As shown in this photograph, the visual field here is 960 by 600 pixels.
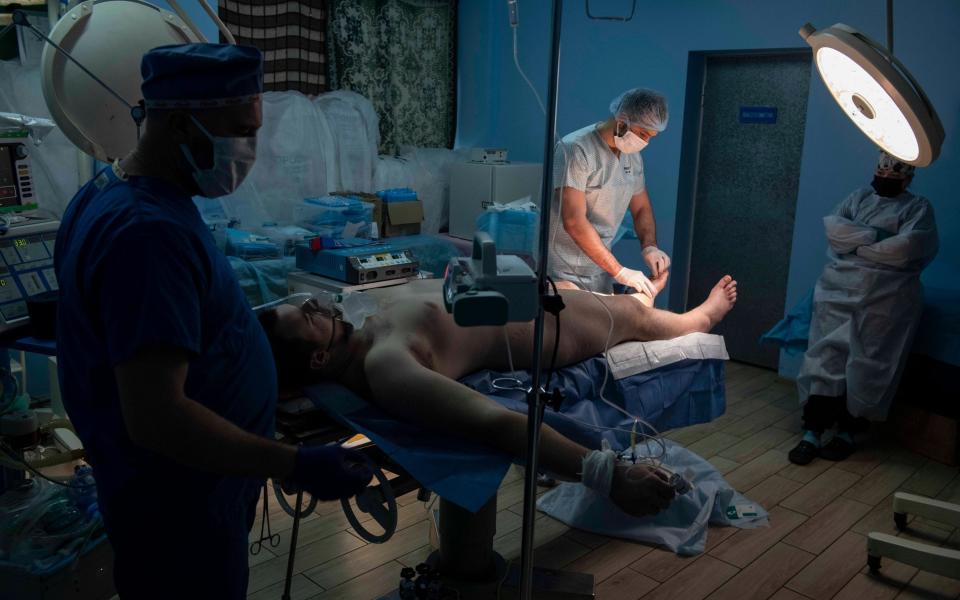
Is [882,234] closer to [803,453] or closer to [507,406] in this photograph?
[803,453]

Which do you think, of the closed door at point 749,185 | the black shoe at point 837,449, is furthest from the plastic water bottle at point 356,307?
the closed door at point 749,185

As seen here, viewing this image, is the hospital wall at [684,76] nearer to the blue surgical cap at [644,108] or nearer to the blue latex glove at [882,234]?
the blue latex glove at [882,234]

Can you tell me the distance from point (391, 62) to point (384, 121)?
355 mm

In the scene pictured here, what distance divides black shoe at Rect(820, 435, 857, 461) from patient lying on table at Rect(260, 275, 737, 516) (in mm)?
1156

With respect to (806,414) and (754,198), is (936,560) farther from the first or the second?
(754,198)

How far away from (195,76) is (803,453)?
9.31 feet

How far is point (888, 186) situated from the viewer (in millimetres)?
3105

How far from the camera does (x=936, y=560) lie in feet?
7.62

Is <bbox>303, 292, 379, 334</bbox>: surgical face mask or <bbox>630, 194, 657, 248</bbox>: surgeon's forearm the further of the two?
<bbox>630, 194, 657, 248</bbox>: surgeon's forearm

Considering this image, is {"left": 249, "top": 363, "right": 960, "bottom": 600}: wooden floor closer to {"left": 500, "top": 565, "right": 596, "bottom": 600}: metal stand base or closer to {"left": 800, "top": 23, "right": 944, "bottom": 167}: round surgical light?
{"left": 500, "top": 565, "right": 596, "bottom": 600}: metal stand base

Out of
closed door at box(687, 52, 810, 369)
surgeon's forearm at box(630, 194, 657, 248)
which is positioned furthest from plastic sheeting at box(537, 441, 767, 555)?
closed door at box(687, 52, 810, 369)

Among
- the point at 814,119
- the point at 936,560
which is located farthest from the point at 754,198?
the point at 936,560

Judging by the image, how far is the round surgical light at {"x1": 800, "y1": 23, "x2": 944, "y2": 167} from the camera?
1488 millimetres

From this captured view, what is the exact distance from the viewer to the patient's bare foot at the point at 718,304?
2.87 meters
